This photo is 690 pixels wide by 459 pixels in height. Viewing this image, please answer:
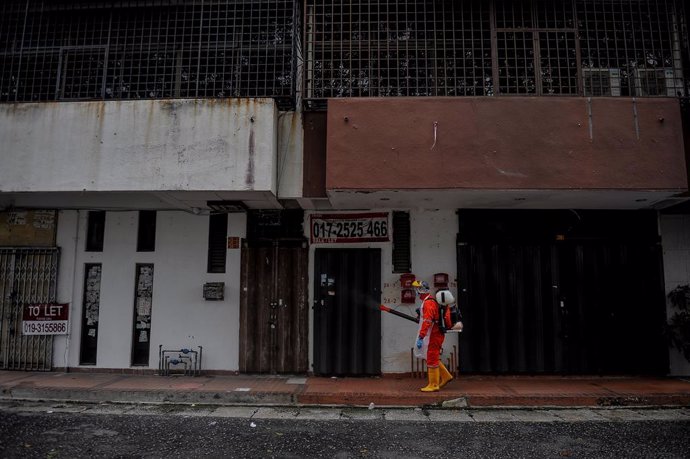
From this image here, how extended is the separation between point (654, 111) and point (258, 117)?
21.5ft

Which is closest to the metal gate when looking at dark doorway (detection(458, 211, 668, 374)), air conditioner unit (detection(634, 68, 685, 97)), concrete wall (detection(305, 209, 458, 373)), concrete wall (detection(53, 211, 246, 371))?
concrete wall (detection(53, 211, 246, 371))

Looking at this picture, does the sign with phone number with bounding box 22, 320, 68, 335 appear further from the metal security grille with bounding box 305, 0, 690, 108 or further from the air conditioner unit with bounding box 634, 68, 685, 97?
the air conditioner unit with bounding box 634, 68, 685, 97

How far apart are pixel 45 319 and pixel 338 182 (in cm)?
665

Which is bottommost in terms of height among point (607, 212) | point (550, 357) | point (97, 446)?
point (97, 446)

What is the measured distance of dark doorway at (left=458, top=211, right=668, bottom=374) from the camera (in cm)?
924

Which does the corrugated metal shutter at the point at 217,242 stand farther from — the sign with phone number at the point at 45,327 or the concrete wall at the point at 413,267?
the sign with phone number at the point at 45,327

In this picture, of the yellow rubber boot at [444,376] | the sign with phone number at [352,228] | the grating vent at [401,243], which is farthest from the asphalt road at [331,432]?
the sign with phone number at [352,228]

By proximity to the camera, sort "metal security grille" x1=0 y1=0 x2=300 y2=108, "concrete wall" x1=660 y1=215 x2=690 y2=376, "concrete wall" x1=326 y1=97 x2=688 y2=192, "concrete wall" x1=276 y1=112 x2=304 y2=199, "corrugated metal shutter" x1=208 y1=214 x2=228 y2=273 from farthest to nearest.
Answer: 1. "corrugated metal shutter" x1=208 y1=214 x2=228 y2=273
2. "concrete wall" x1=660 y1=215 x2=690 y2=376
3. "metal security grille" x1=0 y1=0 x2=300 y2=108
4. "concrete wall" x1=276 y1=112 x2=304 y2=199
5. "concrete wall" x1=326 y1=97 x2=688 y2=192

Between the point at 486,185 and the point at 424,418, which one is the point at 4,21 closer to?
the point at 486,185

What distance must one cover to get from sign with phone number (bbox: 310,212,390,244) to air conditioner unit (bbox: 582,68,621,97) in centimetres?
441

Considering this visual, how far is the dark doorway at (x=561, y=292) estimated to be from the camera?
9242mm

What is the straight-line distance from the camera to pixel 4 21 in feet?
30.9

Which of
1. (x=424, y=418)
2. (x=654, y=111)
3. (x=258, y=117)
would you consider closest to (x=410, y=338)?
(x=424, y=418)

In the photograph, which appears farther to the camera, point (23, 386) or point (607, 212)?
point (607, 212)
